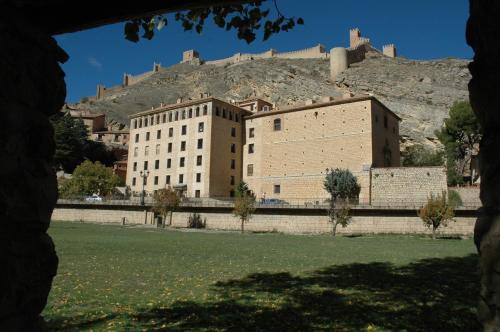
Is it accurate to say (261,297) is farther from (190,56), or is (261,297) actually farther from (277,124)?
(190,56)

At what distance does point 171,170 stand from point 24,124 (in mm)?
63808

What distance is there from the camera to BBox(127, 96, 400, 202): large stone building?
54.6 m

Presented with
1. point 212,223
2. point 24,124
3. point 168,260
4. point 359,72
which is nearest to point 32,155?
point 24,124

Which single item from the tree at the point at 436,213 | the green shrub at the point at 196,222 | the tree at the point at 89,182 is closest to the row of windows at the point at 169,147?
the tree at the point at 89,182

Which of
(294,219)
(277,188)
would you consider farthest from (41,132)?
(277,188)

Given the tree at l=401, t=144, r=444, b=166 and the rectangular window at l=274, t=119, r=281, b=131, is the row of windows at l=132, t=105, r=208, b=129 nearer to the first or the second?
the rectangular window at l=274, t=119, r=281, b=131

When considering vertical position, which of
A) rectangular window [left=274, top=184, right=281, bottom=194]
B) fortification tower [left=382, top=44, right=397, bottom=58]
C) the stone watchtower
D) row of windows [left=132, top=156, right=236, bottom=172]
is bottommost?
rectangular window [left=274, top=184, right=281, bottom=194]

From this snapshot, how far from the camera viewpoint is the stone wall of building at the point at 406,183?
4716 cm

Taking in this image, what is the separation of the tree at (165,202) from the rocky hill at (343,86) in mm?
43361

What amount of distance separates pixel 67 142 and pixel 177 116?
2538 cm

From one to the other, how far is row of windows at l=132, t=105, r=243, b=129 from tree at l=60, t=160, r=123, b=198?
10387 millimetres

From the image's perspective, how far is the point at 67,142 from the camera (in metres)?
76.5

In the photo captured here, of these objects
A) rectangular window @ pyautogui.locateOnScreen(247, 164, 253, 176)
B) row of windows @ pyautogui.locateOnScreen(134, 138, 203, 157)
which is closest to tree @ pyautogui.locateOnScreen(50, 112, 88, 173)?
row of windows @ pyautogui.locateOnScreen(134, 138, 203, 157)

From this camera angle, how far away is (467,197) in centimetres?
4475
